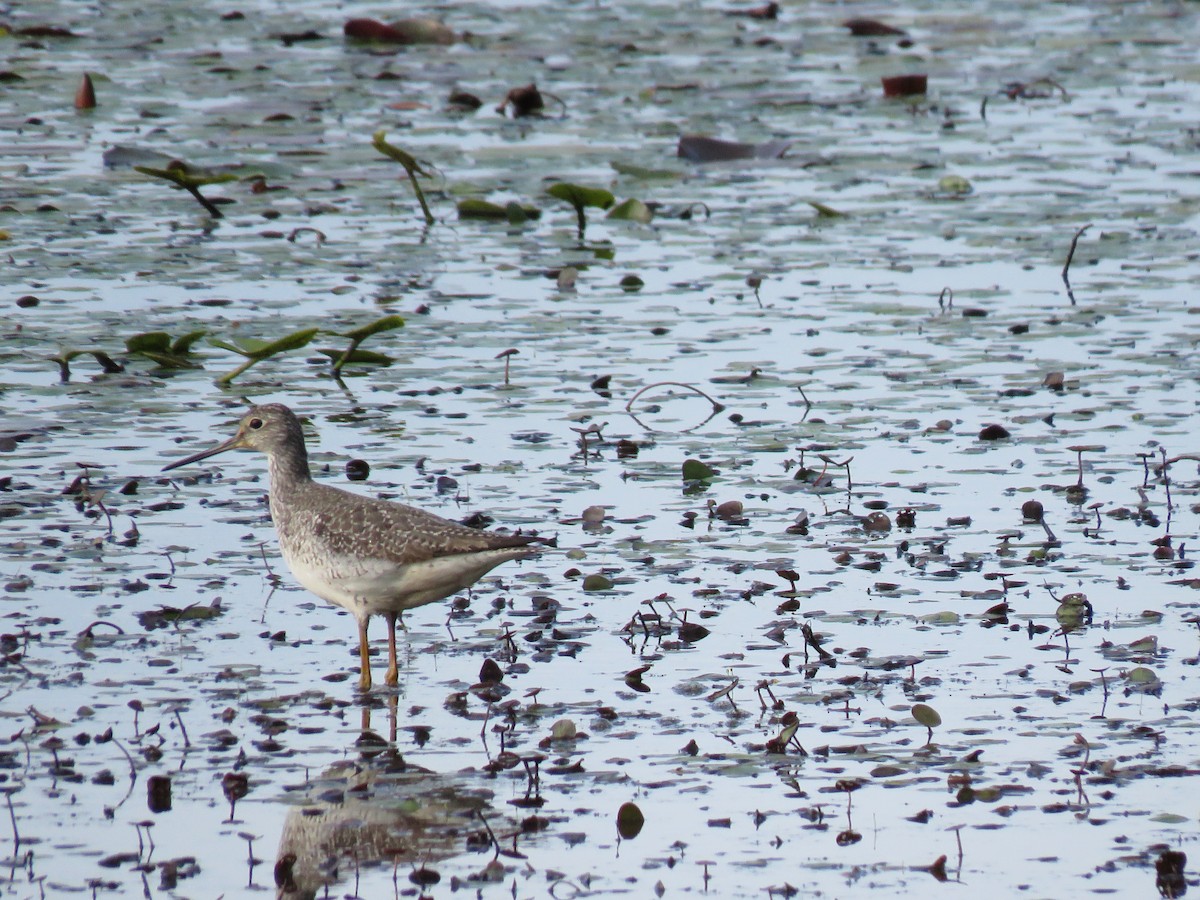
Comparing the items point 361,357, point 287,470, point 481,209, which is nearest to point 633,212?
point 481,209

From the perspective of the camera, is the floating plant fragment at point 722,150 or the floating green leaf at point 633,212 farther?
the floating plant fragment at point 722,150

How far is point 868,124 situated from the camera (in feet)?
59.5

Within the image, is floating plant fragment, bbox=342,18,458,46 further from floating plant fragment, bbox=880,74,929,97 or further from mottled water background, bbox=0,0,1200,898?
floating plant fragment, bbox=880,74,929,97

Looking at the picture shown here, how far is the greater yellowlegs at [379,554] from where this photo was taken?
7.18 meters

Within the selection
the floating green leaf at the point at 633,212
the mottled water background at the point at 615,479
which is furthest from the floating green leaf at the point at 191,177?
the floating green leaf at the point at 633,212

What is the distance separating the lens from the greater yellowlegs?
283 inches

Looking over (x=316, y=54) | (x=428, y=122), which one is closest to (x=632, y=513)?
(x=428, y=122)

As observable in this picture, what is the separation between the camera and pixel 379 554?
A: 23.6ft

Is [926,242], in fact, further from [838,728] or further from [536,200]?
[838,728]

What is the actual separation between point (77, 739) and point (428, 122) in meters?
11.5

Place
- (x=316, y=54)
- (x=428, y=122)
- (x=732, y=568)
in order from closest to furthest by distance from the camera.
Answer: (x=732, y=568)
(x=428, y=122)
(x=316, y=54)

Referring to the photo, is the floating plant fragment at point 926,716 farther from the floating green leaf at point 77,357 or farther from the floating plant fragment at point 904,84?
the floating plant fragment at point 904,84

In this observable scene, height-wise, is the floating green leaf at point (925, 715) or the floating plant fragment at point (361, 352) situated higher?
the floating plant fragment at point (361, 352)

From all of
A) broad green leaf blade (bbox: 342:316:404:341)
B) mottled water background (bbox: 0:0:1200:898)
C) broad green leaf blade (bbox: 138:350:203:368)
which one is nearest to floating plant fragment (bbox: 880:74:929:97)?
mottled water background (bbox: 0:0:1200:898)
